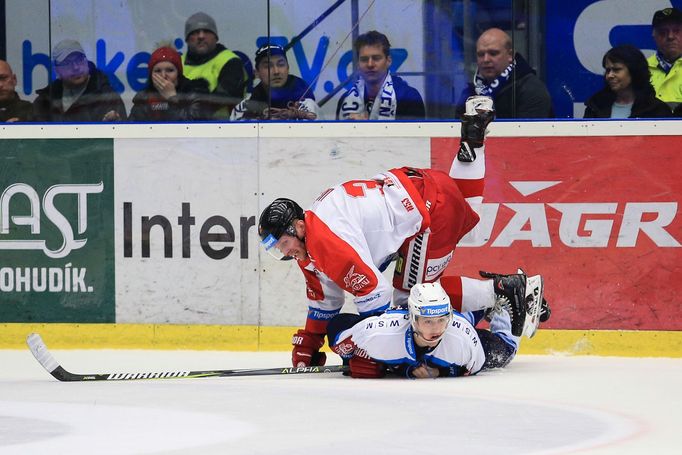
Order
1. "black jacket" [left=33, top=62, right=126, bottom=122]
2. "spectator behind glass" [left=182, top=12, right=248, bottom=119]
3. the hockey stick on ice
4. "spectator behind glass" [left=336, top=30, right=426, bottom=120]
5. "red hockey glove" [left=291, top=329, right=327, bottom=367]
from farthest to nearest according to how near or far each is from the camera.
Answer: "black jacket" [left=33, top=62, right=126, bottom=122], "spectator behind glass" [left=182, top=12, right=248, bottom=119], "spectator behind glass" [left=336, top=30, right=426, bottom=120], "red hockey glove" [left=291, top=329, right=327, bottom=367], the hockey stick on ice

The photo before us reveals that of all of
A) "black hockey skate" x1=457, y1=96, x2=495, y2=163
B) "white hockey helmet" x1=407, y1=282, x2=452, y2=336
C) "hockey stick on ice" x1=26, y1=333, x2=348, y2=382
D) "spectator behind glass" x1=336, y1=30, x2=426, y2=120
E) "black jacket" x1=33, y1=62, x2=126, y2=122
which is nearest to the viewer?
"white hockey helmet" x1=407, y1=282, x2=452, y2=336

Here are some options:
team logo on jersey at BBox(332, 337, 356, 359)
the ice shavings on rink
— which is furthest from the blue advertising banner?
the ice shavings on rink

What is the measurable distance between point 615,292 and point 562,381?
4.54ft

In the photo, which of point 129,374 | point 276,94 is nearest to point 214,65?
point 276,94

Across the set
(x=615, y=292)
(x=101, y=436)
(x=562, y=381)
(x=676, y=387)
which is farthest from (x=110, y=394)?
(x=615, y=292)

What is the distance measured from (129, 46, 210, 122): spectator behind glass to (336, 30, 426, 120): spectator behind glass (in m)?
0.77

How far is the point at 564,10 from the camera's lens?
6.93m

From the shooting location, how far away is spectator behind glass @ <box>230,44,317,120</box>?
712 centimetres

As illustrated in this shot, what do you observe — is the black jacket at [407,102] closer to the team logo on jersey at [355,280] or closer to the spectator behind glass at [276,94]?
the spectator behind glass at [276,94]

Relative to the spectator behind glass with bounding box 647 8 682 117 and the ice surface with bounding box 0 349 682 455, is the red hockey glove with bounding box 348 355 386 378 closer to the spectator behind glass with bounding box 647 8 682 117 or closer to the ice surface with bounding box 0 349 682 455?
the ice surface with bounding box 0 349 682 455

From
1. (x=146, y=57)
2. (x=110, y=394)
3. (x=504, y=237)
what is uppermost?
(x=146, y=57)

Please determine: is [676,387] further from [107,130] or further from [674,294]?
[107,130]

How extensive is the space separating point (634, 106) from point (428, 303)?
2.04m

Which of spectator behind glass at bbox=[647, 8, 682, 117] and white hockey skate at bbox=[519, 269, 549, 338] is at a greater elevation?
spectator behind glass at bbox=[647, 8, 682, 117]
